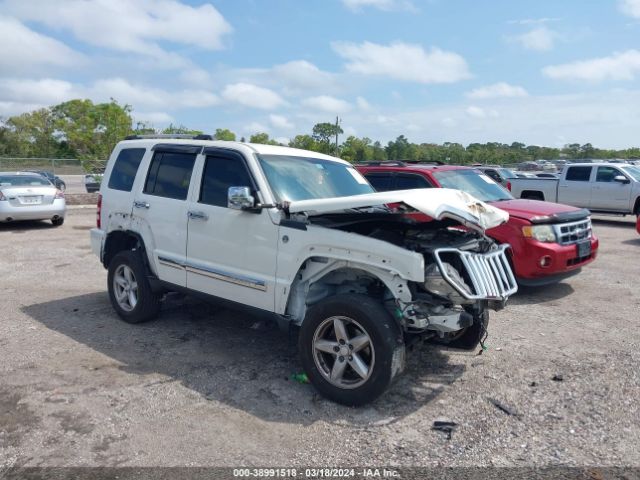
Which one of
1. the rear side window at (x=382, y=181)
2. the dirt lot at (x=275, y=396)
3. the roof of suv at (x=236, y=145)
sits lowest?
the dirt lot at (x=275, y=396)

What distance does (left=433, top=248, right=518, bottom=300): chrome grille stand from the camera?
3.96 m

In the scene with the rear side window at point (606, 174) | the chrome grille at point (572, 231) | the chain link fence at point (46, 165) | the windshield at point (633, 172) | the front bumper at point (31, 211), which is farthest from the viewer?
the chain link fence at point (46, 165)

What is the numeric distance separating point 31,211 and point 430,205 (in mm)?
12085

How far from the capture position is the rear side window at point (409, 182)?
8.38 meters

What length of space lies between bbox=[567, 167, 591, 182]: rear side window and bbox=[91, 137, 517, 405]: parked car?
1378 centimetres

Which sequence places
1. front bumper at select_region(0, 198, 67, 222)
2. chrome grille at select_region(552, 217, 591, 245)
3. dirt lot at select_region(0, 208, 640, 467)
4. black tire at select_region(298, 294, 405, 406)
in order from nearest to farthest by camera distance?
dirt lot at select_region(0, 208, 640, 467)
black tire at select_region(298, 294, 405, 406)
chrome grille at select_region(552, 217, 591, 245)
front bumper at select_region(0, 198, 67, 222)

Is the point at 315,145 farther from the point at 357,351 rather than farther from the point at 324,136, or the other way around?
the point at 357,351

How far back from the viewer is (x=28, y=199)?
43.2ft

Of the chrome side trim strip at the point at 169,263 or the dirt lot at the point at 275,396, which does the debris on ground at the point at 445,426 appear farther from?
the chrome side trim strip at the point at 169,263

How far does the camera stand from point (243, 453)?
3.46 meters

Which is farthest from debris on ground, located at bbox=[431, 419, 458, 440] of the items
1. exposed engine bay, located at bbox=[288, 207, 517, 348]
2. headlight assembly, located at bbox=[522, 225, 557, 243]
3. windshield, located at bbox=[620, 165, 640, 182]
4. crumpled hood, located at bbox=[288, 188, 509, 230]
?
windshield, located at bbox=[620, 165, 640, 182]

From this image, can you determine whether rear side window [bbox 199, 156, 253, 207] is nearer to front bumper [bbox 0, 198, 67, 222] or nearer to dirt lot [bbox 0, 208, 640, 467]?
dirt lot [bbox 0, 208, 640, 467]

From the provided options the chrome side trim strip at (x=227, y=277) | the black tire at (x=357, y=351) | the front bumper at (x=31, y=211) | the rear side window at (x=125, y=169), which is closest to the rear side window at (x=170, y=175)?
the rear side window at (x=125, y=169)

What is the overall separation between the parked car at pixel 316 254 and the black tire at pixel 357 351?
0.03ft
